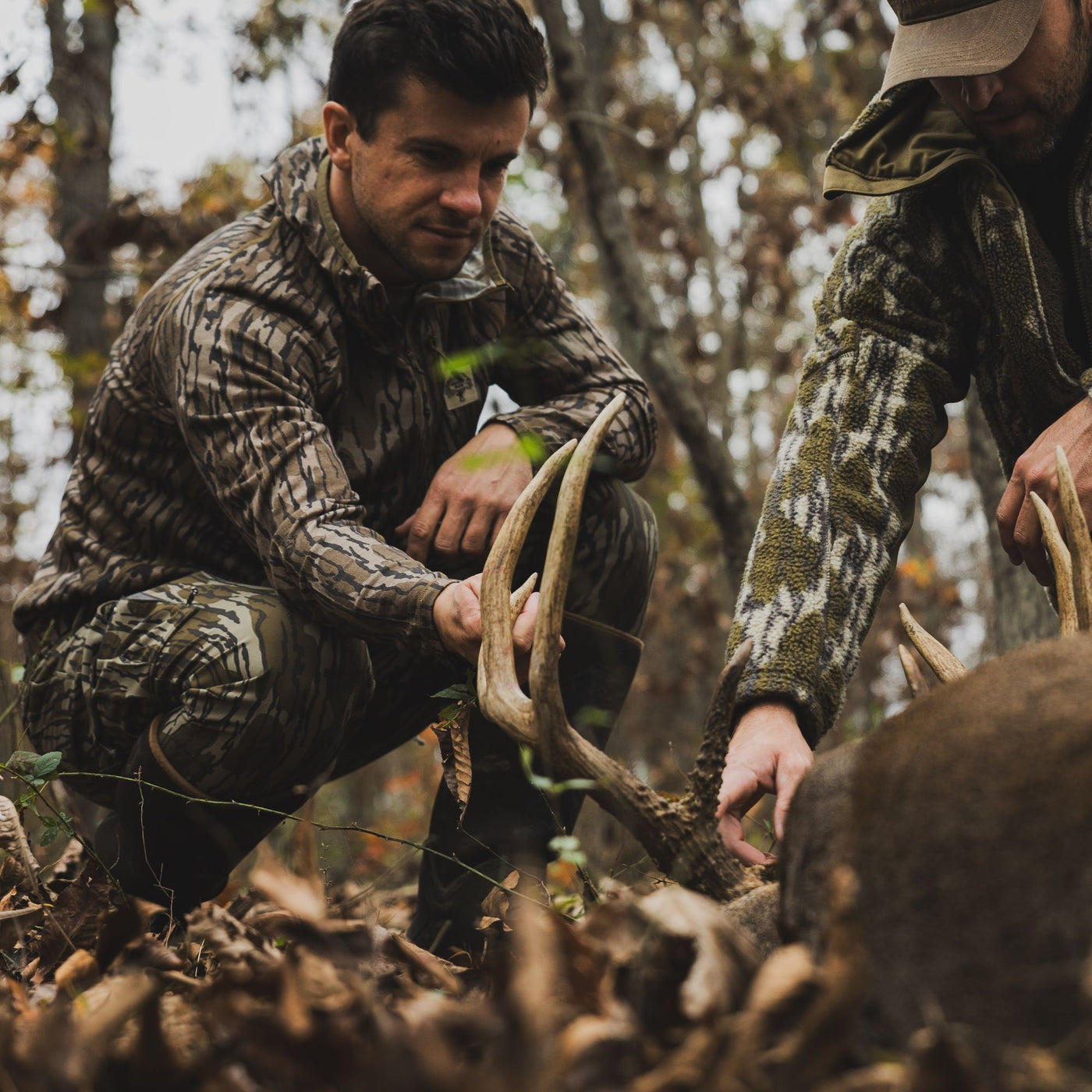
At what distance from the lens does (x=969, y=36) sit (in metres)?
3.09

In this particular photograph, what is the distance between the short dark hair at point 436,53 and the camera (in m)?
3.37

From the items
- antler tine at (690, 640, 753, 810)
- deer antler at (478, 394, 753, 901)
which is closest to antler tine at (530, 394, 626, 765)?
deer antler at (478, 394, 753, 901)

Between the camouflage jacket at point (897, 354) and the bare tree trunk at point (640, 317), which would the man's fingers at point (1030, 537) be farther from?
the bare tree trunk at point (640, 317)

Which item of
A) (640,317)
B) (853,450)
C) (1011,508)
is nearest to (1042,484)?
(1011,508)

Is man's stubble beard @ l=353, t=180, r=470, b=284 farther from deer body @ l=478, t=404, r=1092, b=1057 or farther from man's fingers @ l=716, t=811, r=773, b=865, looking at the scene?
deer body @ l=478, t=404, r=1092, b=1057

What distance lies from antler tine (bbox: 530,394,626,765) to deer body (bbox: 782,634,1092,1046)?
1.74ft

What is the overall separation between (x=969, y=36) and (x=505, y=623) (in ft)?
6.30

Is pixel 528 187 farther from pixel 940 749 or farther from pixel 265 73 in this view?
pixel 265 73

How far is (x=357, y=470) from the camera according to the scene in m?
3.50

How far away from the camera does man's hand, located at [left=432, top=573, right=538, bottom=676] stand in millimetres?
2471

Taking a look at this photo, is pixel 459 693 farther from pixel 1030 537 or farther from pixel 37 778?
pixel 1030 537

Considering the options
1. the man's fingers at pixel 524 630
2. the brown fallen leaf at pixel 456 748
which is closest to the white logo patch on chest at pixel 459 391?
the brown fallen leaf at pixel 456 748

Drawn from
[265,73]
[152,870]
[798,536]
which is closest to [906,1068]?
[798,536]

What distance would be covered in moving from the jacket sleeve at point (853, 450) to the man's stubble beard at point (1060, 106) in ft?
0.89
